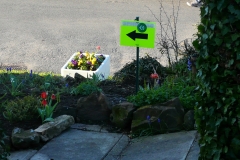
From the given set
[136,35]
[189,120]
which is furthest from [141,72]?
[189,120]

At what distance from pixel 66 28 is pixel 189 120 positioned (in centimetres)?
724

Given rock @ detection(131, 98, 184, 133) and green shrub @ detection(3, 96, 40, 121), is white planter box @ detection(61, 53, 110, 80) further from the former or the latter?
rock @ detection(131, 98, 184, 133)

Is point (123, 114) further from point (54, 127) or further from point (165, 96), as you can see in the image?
point (54, 127)

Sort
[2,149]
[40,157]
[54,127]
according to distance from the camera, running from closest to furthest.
→ [2,149]
[40,157]
[54,127]

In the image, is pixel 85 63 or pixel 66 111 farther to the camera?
pixel 85 63

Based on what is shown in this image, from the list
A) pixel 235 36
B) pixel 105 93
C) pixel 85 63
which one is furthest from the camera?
pixel 85 63

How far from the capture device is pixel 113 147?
18.0ft

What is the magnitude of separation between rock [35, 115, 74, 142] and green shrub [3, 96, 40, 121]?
314 millimetres

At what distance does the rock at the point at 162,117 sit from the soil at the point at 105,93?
1.75ft

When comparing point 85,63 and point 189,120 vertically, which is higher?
point 85,63

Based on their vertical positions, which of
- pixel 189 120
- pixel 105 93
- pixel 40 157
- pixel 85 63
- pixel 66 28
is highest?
pixel 66 28

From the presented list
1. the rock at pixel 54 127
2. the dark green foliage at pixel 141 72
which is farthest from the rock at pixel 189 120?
the dark green foliage at pixel 141 72

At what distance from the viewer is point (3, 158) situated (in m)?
3.96

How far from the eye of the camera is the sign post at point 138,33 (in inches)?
242
